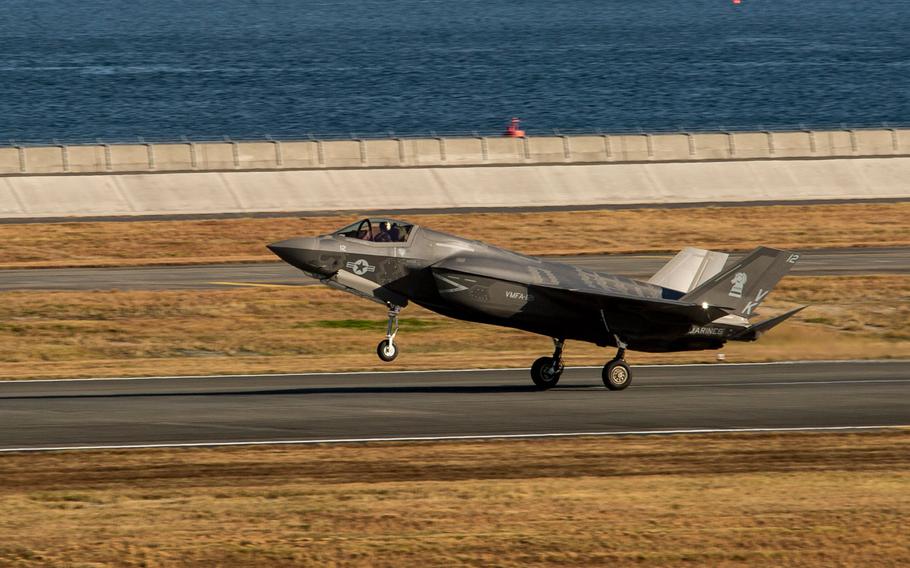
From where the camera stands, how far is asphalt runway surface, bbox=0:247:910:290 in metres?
49.9

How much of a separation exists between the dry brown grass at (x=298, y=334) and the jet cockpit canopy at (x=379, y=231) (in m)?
6.91

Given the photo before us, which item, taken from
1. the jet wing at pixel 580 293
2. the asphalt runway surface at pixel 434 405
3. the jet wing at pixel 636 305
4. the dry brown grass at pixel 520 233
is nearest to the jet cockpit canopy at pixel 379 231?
the jet wing at pixel 580 293

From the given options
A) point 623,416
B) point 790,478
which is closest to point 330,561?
point 790,478

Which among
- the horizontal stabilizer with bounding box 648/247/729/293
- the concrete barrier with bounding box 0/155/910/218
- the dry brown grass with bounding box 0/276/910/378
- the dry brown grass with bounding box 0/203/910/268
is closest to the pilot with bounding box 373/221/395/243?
the horizontal stabilizer with bounding box 648/247/729/293

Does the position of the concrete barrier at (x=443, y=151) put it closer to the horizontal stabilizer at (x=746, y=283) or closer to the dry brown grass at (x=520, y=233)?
the dry brown grass at (x=520, y=233)

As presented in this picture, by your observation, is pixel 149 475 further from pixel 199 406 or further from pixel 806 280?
pixel 806 280

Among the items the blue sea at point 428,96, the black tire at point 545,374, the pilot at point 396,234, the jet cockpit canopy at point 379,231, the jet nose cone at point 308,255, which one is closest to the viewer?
the jet nose cone at point 308,255

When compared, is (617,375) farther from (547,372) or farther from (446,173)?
(446,173)

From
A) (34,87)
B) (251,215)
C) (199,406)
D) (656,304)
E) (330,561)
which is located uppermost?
(34,87)

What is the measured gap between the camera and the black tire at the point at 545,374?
29734 millimetres

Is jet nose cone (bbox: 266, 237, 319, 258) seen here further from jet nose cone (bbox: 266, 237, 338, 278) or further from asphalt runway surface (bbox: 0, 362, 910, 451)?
asphalt runway surface (bbox: 0, 362, 910, 451)

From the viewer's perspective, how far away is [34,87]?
165000mm

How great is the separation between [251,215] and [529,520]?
1921 inches

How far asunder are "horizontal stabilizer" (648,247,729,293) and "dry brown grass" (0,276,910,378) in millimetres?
5319
